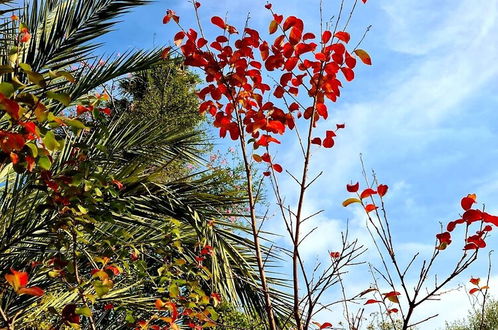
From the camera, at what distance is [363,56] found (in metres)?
2.11

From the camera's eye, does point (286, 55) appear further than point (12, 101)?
Yes

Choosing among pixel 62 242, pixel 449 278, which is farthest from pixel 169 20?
pixel 449 278

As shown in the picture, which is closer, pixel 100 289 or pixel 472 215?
pixel 472 215

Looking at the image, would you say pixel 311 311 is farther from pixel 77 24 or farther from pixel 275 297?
pixel 77 24

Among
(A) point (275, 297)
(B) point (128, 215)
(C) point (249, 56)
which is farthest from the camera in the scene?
(A) point (275, 297)

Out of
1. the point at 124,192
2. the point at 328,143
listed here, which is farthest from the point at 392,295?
the point at 124,192

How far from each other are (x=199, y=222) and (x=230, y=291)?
23.2 inches

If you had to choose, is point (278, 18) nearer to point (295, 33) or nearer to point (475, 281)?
point (295, 33)

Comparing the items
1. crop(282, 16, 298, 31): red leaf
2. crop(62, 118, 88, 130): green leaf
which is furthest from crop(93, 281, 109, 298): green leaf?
crop(282, 16, 298, 31): red leaf

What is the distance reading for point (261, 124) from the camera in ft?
7.24

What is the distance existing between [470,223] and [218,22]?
135cm

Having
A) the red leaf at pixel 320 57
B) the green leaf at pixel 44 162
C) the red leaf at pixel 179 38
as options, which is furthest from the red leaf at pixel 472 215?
the green leaf at pixel 44 162

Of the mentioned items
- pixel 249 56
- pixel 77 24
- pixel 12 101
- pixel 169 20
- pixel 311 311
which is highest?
pixel 77 24

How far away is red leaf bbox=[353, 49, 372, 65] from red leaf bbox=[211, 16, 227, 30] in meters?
0.64
